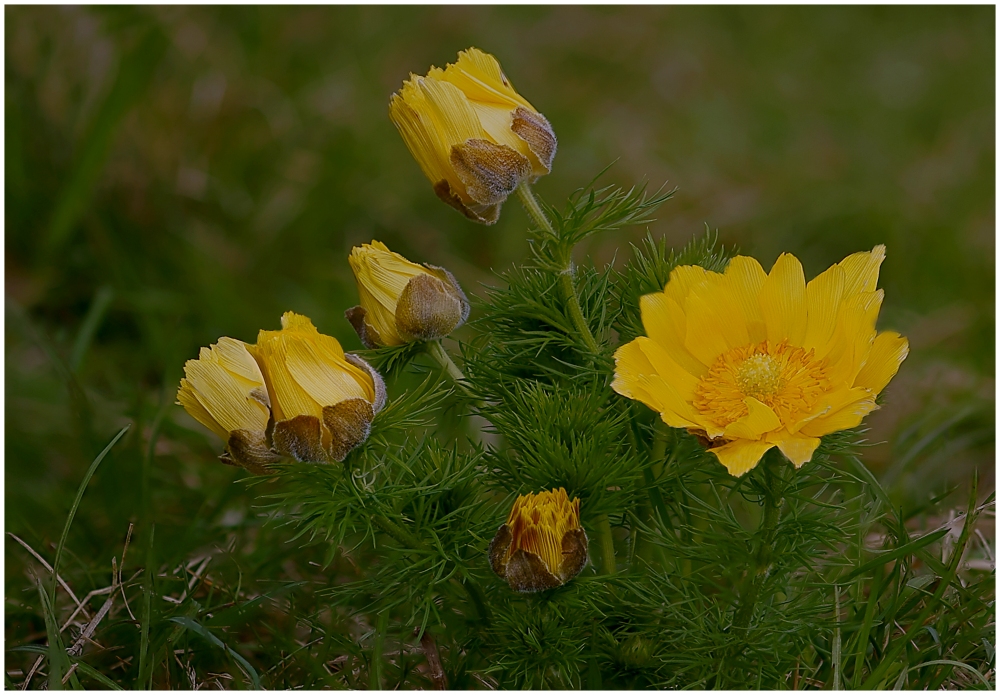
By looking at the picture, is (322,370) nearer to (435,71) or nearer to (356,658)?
(435,71)

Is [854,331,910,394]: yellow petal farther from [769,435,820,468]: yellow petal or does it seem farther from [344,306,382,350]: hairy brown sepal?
[344,306,382,350]: hairy brown sepal

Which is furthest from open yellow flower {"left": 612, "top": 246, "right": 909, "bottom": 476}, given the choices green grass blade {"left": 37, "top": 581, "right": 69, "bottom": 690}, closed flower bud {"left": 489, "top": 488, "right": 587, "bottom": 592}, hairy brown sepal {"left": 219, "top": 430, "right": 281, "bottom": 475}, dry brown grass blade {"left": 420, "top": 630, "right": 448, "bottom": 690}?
green grass blade {"left": 37, "top": 581, "right": 69, "bottom": 690}

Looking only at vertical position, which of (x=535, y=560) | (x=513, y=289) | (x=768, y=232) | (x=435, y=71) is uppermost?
(x=435, y=71)

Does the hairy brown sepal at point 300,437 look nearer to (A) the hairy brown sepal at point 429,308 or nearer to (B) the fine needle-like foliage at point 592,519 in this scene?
(B) the fine needle-like foliage at point 592,519

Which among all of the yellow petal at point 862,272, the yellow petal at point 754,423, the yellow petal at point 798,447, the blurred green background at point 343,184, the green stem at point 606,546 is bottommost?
the blurred green background at point 343,184

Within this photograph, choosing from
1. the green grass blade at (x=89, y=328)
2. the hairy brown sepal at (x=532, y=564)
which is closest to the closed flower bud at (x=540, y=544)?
the hairy brown sepal at (x=532, y=564)

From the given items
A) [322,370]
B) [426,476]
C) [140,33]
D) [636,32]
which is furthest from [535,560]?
[636,32]

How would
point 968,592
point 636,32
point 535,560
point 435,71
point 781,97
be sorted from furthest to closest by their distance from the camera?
1. point 636,32
2. point 781,97
3. point 968,592
4. point 435,71
5. point 535,560
